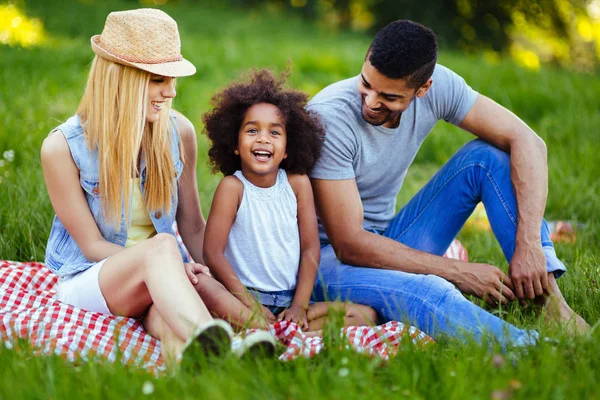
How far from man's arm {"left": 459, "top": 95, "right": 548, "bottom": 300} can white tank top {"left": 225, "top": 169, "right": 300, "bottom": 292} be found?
1.03m

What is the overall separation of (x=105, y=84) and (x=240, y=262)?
96cm

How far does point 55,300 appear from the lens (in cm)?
325

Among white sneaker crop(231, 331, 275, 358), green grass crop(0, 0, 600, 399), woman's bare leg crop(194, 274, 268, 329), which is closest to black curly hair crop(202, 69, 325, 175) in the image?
green grass crop(0, 0, 600, 399)

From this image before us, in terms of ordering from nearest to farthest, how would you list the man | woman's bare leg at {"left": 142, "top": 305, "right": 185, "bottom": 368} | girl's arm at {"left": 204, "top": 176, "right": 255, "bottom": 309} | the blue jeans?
woman's bare leg at {"left": 142, "top": 305, "right": 185, "bottom": 368}, the blue jeans, girl's arm at {"left": 204, "top": 176, "right": 255, "bottom": 309}, the man

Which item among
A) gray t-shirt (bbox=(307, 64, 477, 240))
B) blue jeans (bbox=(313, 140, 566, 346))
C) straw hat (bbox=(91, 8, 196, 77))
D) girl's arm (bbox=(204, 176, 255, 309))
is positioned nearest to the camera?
blue jeans (bbox=(313, 140, 566, 346))

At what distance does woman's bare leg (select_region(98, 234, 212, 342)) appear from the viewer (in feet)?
8.82

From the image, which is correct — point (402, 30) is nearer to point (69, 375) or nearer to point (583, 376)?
point (583, 376)

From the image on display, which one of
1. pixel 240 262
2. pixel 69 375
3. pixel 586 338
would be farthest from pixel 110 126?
pixel 586 338

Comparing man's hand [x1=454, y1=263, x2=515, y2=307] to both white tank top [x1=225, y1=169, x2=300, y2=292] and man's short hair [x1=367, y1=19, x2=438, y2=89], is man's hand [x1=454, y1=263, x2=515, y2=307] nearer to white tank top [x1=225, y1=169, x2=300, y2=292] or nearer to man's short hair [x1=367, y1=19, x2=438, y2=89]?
white tank top [x1=225, y1=169, x2=300, y2=292]

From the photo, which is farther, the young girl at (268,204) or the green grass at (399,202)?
the young girl at (268,204)

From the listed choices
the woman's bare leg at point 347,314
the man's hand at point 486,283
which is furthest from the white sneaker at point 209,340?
the man's hand at point 486,283

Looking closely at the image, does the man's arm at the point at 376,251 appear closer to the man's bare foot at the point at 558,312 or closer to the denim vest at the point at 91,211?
the man's bare foot at the point at 558,312

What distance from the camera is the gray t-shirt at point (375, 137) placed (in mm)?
3445

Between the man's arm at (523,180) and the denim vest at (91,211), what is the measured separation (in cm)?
151
